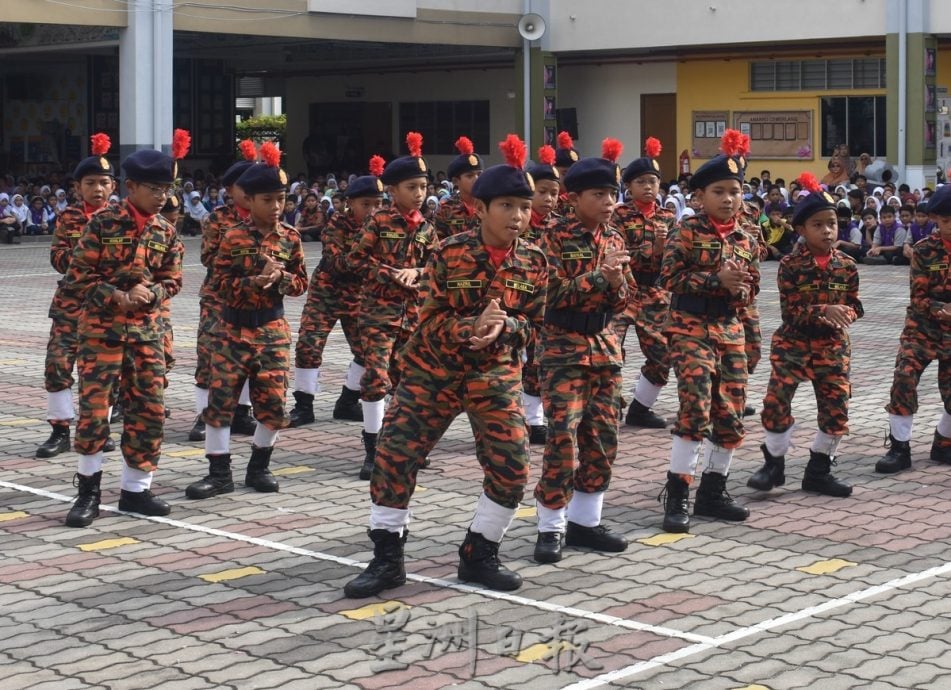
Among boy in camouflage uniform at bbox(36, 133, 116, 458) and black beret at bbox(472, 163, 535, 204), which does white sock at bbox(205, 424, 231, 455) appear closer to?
boy in camouflage uniform at bbox(36, 133, 116, 458)

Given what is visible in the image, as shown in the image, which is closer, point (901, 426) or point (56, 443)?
point (901, 426)

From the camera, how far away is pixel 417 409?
692 cm

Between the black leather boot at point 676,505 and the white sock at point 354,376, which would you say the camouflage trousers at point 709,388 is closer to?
the black leather boot at point 676,505

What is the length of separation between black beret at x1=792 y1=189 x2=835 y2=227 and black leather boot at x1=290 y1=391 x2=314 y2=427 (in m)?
4.23

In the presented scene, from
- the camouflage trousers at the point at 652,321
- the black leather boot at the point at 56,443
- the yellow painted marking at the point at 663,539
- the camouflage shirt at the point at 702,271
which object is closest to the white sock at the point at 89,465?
the black leather boot at the point at 56,443

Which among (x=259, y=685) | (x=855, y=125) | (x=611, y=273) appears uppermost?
(x=855, y=125)

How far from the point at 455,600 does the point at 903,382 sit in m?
4.14

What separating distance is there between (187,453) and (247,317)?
183 centimetres

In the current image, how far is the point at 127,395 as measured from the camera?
852cm

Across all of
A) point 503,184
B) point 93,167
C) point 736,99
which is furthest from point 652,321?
point 736,99

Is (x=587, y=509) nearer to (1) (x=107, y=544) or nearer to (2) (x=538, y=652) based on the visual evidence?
(2) (x=538, y=652)

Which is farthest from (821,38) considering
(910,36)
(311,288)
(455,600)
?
(455,600)

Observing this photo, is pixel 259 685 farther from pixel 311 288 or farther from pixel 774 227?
pixel 774 227

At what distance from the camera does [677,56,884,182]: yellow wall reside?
110 ft
